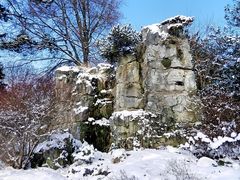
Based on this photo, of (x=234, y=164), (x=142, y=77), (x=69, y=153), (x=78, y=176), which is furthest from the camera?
(x=142, y=77)

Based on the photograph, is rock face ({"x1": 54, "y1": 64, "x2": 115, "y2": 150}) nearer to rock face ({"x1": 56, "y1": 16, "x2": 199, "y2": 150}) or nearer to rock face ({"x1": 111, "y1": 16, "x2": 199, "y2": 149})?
rock face ({"x1": 56, "y1": 16, "x2": 199, "y2": 150})

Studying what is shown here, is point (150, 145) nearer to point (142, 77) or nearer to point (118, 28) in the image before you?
point (142, 77)

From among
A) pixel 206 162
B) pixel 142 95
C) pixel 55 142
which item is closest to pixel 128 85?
pixel 142 95

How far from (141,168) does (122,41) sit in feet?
16.3

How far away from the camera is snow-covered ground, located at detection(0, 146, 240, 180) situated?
6.82m

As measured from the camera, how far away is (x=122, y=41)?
1152 cm

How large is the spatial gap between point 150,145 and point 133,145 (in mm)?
434

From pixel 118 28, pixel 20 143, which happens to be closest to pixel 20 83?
pixel 20 143

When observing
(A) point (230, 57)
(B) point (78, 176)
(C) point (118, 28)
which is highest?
(C) point (118, 28)

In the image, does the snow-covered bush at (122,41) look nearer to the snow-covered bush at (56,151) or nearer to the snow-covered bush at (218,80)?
the snow-covered bush at (218,80)

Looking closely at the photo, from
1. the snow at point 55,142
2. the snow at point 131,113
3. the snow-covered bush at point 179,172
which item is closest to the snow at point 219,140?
the snow-covered bush at point 179,172

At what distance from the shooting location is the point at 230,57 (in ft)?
39.7

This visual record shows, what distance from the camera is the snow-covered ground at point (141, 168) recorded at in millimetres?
6821

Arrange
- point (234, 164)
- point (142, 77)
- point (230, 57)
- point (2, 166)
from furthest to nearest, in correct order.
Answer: point (230, 57)
point (142, 77)
point (2, 166)
point (234, 164)
